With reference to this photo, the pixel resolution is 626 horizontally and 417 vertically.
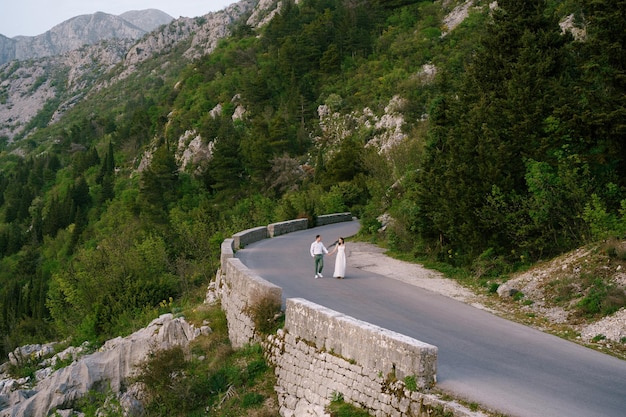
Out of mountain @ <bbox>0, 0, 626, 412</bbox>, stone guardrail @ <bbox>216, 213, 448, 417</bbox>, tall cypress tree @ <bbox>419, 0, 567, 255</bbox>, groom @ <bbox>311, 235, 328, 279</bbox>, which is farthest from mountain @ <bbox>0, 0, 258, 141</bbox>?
stone guardrail @ <bbox>216, 213, 448, 417</bbox>

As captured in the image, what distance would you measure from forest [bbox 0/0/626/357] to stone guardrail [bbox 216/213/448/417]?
17.9 ft

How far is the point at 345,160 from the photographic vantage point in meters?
40.3

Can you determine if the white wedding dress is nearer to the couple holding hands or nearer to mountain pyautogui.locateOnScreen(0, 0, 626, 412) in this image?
the couple holding hands

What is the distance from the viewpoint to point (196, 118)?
66250mm

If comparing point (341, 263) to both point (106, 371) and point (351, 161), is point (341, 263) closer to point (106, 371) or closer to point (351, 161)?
point (106, 371)

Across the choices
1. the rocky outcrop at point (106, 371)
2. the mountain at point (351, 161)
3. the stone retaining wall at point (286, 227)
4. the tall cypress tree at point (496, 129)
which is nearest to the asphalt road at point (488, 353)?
the mountain at point (351, 161)

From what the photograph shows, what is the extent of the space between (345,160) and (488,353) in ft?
104

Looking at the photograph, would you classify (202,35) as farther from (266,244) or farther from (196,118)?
(266,244)

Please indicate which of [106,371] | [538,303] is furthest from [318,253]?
[106,371]

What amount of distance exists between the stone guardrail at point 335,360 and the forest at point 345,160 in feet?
17.9

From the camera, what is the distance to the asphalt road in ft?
22.9

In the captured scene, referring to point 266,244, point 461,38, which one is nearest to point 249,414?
point 266,244

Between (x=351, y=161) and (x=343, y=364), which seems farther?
(x=351, y=161)

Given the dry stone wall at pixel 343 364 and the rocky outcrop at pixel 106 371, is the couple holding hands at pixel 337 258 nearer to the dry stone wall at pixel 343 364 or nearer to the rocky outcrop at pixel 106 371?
the rocky outcrop at pixel 106 371
